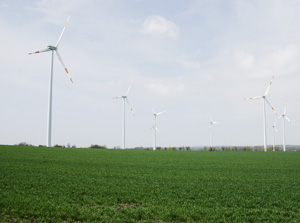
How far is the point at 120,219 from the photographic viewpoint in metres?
8.40

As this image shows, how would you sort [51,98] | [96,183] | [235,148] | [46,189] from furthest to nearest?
[235,148] < [51,98] < [96,183] < [46,189]

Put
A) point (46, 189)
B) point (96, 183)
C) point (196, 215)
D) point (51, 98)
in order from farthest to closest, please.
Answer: point (51, 98), point (96, 183), point (46, 189), point (196, 215)

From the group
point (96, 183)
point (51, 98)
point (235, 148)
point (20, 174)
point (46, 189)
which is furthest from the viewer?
point (235, 148)

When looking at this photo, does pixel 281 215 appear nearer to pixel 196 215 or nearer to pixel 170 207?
pixel 196 215

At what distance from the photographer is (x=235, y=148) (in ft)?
265

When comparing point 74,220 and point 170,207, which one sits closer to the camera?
point 74,220

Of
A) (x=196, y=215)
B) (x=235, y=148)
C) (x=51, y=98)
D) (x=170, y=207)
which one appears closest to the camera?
(x=196, y=215)

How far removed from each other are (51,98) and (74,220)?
3740cm

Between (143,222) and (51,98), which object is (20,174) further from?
(51,98)

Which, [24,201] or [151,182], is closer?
[24,201]

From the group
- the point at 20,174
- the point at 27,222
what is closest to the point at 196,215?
the point at 27,222

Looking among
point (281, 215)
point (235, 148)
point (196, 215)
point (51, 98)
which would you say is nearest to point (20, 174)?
point (196, 215)

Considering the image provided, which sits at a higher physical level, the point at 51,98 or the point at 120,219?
the point at 51,98

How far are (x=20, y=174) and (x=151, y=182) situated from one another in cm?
720
